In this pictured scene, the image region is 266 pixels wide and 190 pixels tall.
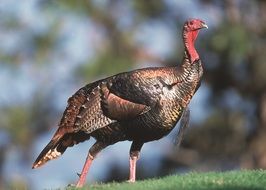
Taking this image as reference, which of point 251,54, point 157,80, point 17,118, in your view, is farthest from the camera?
point 17,118

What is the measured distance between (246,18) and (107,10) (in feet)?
12.2

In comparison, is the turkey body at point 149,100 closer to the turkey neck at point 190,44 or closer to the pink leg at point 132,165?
the turkey neck at point 190,44

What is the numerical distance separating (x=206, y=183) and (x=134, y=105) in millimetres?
1391

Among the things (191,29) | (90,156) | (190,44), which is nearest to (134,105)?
(90,156)

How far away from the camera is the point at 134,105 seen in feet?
39.1

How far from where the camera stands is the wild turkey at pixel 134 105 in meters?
11.8

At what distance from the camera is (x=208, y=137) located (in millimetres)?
28938

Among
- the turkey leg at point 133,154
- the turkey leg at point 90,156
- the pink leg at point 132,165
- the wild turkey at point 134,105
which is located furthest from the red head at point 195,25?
the turkey leg at point 90,156

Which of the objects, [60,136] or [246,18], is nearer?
[60,136]

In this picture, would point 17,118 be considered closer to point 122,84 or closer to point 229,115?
point 229,115

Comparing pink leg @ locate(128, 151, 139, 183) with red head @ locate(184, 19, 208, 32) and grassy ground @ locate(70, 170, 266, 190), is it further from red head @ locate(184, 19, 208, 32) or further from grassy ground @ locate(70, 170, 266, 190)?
red head @ locate(184, 19, 208, 32)

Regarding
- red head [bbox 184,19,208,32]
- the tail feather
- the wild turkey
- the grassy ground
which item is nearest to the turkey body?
the wild turkey

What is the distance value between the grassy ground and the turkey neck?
4.81 ft

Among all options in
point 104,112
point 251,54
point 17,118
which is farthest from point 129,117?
point 17,118
